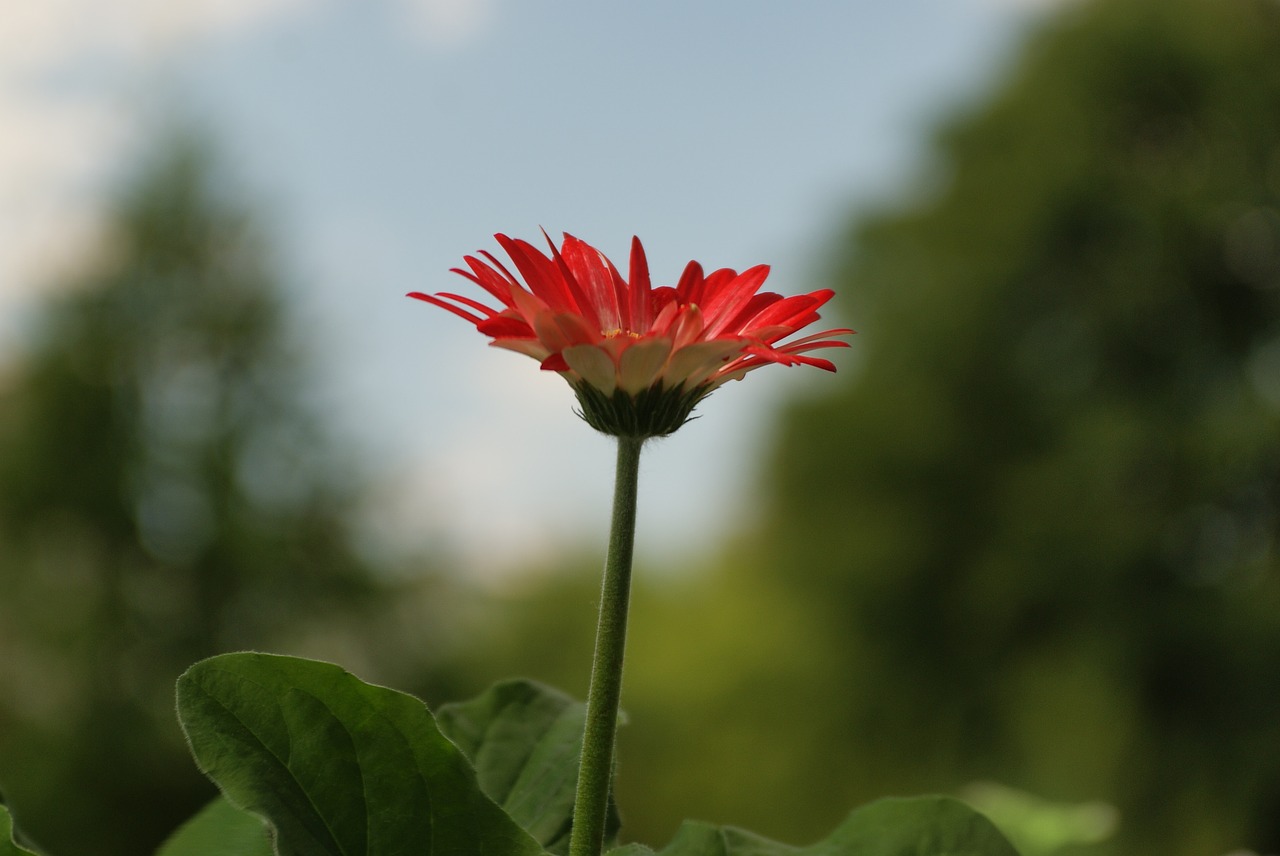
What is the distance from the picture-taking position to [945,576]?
13023 millimetres

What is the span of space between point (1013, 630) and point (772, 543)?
314 centimetres

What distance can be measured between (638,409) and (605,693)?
0.17 metres

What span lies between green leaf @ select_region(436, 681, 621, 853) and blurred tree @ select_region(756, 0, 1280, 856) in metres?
11.2

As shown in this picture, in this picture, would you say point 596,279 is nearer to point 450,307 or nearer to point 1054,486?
point 450,307

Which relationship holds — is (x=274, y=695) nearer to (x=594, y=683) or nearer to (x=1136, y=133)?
(x=594, y=683)

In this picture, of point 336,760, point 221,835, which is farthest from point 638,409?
point 221,835

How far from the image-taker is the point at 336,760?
2.17ft

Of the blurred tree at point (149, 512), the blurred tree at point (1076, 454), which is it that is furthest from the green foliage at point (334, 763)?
the blurred tree at point (149, 512)

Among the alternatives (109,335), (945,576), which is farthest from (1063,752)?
(109,335)

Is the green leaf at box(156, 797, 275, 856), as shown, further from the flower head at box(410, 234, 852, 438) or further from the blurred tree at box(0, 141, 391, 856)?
the blurred tree at box(0, 141, 391, 856)

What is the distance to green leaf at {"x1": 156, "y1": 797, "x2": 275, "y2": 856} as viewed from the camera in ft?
2.58

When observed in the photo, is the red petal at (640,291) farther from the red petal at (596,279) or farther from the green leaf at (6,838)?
the green leaf at (6,838)

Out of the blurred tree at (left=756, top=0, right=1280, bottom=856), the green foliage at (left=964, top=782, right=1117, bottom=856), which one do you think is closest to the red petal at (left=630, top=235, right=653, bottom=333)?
the green foliage at (left=964, top=782, right=1117, bottom=856)

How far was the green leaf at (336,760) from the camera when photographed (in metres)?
0.65
